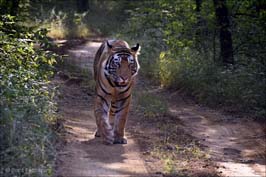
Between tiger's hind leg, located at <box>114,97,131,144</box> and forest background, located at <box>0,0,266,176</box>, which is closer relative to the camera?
forest background, located at <box>0,0,266,176</box>

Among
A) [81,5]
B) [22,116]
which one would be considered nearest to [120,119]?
[22,116]

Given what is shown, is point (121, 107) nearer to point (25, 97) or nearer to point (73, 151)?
point (73, 151)

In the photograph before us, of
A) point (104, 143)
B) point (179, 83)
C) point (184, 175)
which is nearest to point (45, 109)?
point (104, 143)

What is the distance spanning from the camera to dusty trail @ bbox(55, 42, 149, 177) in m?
7.51

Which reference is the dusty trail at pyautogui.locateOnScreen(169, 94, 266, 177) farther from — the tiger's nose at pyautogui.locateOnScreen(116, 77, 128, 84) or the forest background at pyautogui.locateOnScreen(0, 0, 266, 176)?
the tiger's nose at pyautogui.locateOnScreen(116, 77, 128, 84)

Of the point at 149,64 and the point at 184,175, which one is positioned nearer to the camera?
the point at 184,175

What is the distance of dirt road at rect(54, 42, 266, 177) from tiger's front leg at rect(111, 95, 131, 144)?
166 mm

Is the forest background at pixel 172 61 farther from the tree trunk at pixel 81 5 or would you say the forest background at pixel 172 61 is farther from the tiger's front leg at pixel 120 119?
the tree trunk at pixel 81 5

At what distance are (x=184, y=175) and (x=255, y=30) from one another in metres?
8.74

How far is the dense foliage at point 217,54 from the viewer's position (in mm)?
13602

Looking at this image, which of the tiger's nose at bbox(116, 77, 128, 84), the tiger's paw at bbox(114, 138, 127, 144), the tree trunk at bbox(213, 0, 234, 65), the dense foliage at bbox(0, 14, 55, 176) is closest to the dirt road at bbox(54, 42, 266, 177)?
the tiger's paw at bbox(114, 138, 127, 144)

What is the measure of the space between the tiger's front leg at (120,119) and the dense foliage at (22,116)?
1.01 m

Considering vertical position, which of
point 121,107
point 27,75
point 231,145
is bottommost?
point 231,145

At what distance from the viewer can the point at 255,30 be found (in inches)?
615
